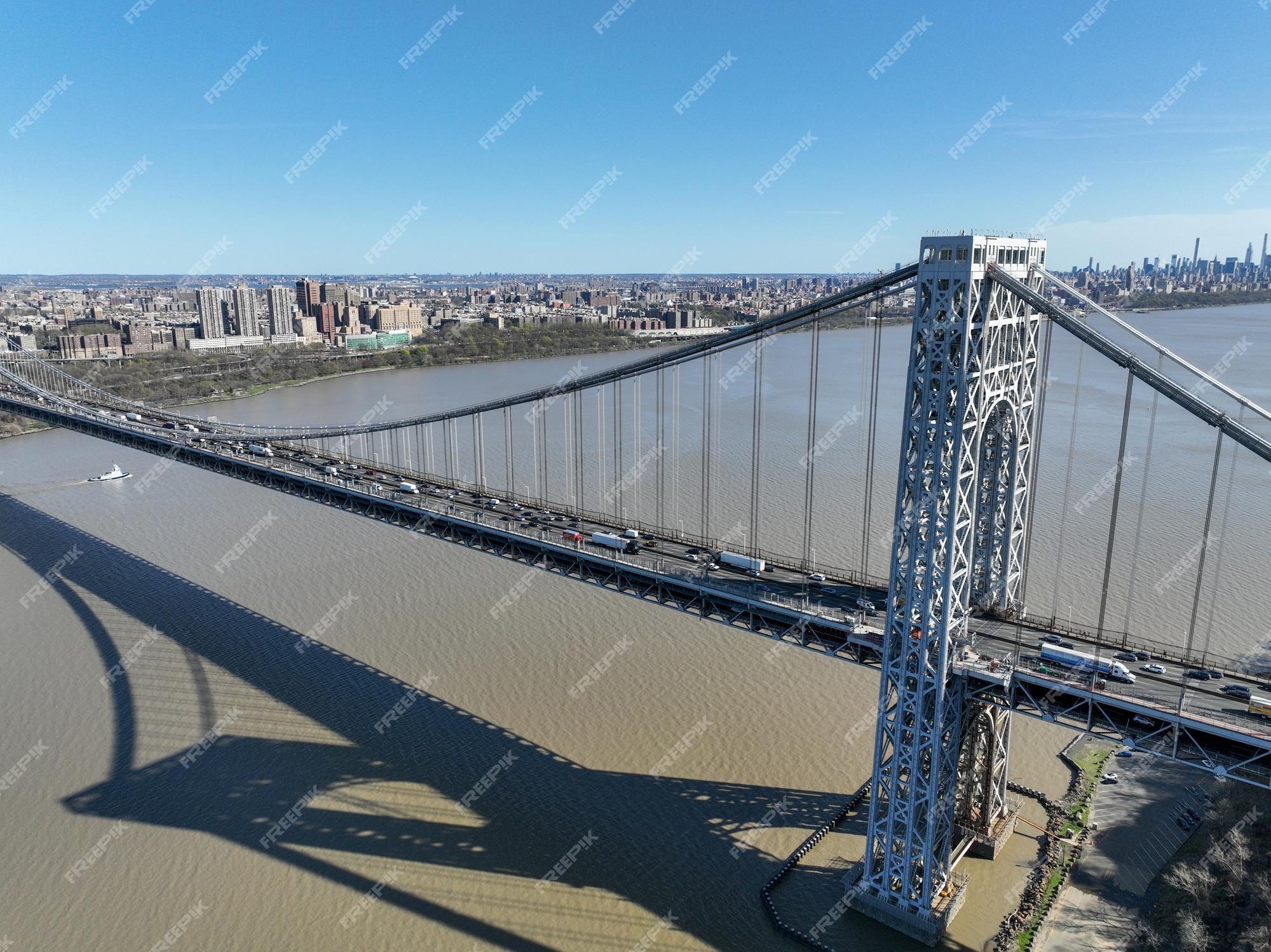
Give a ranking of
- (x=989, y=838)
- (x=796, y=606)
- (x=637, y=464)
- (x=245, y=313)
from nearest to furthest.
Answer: (x=989, y=838), (x=796, y=606), (x=637, y=464), (x=245, y=313)

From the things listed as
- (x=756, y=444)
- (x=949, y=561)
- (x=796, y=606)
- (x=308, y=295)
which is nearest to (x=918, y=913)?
(x=796, y=606)

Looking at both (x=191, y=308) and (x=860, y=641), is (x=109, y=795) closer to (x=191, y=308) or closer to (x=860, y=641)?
(x=860, y=641)

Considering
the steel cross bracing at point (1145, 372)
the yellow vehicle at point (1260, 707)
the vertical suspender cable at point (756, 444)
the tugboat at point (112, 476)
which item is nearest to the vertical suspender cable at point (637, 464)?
the vertical suspender cable at point (756, 444)

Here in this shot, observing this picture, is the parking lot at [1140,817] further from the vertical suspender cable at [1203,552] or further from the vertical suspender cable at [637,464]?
the vertical suspender cable at [637,464]

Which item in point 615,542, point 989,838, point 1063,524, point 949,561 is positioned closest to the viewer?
point 949,561

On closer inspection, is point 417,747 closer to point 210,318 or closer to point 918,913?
point 918,913

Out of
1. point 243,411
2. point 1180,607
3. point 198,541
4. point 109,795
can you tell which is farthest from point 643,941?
point 243,411
